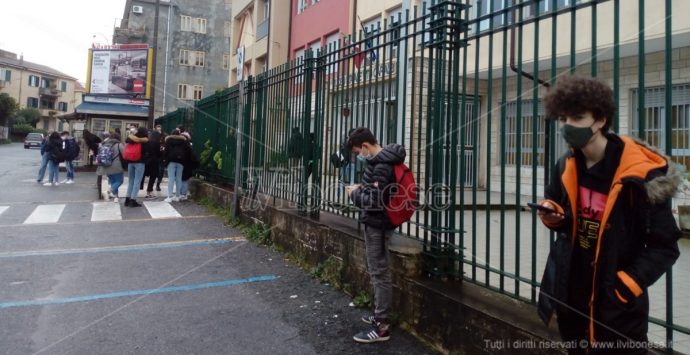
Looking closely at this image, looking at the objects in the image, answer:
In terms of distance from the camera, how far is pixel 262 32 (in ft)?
89.7

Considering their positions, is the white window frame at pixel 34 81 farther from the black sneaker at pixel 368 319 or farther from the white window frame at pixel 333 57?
the black sneaker at pixel 368 319

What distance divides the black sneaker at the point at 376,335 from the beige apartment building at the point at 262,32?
2012 cm

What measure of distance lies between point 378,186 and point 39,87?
274 feet

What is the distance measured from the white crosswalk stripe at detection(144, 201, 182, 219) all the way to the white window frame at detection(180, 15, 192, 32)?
39.2m

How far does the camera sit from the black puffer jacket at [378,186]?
3740 mm

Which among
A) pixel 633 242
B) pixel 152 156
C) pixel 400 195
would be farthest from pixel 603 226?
pixel 152 156

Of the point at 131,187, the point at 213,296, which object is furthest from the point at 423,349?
the point at 131,187

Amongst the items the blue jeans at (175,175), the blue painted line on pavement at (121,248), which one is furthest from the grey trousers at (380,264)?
the blue jeans at (175,175)

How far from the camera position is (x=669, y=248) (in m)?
1.90

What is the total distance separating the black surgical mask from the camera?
6.57 ft

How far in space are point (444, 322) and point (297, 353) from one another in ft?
3.72

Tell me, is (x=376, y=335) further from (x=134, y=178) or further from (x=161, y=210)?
(x=134, y=178)

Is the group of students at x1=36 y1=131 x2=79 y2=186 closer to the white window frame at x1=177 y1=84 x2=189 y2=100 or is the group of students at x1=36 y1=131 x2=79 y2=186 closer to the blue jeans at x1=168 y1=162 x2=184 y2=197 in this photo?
the blue jeans at x1=168 y1=162 x2=184 y2=197

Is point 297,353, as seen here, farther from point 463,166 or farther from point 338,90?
point 338,90
